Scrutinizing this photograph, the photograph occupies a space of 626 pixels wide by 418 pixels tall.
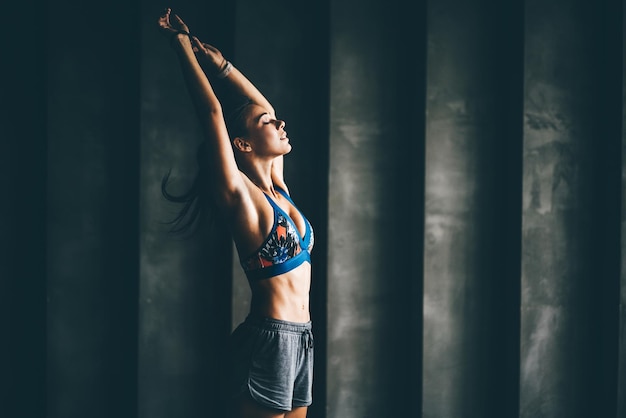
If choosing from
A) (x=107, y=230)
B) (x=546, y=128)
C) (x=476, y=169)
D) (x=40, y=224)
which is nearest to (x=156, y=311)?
(x=107, y=230)

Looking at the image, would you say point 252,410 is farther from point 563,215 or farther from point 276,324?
point 563,215

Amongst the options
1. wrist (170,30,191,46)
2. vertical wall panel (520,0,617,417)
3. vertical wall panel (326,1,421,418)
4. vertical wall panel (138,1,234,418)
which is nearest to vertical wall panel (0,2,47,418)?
vertical wall panel (138,1,234,418)

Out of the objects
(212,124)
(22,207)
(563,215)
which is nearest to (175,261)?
(22,207)

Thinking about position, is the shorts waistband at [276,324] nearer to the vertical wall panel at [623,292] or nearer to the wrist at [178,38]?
the wrist at [178,38]

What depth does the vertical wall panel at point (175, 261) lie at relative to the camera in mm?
2771

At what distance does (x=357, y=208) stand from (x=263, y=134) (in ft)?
3.70

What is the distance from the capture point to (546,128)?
3.05 m

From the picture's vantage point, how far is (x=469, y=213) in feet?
10.1

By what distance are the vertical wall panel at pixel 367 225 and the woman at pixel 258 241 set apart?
37.8 inches

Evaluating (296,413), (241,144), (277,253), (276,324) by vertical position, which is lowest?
(296,413)

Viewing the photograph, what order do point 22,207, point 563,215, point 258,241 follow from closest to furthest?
point 258,241 < point 22,207 < point 563,215

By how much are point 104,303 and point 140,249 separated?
0.36 metres

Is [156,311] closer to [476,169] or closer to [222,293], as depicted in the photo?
[222,293]

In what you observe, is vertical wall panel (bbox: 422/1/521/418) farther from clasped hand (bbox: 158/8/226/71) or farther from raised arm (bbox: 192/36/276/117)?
clasped hand (bbox: 158/8/226/71)
